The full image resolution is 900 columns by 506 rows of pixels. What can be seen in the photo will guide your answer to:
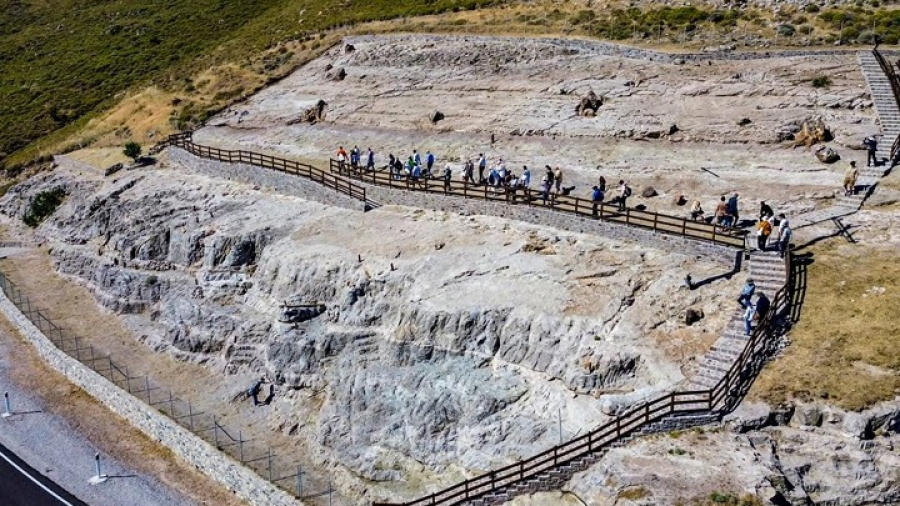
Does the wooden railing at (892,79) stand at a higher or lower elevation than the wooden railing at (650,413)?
higher

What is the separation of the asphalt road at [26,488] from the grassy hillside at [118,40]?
4956 centimetres

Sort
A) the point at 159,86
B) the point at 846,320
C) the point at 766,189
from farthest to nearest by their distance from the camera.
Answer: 1. the point at 159,86
2. the point at 766,189
3. the point at 846,320

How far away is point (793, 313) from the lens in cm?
2769

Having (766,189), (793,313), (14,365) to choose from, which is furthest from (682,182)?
(14,365)

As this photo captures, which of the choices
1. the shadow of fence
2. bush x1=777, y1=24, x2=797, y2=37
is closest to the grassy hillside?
bush x1=777, y1=24, x2=797, y2=37

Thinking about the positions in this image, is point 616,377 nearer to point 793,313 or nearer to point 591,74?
point 793,313

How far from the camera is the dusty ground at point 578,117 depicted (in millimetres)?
39219

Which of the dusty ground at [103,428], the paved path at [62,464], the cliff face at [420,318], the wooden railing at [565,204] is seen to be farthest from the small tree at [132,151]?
the paved path at [62,464]

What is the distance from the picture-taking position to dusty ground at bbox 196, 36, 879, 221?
129 ft

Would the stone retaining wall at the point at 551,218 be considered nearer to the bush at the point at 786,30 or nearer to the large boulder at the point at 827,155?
the large boulder at the point at 827,155

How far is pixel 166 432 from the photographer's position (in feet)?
118

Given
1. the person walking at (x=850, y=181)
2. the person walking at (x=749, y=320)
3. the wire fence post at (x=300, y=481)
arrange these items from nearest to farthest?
the person walking at (x=749, y=320)
the wire fence post at (x=300, y=481)
the person walking at (x=850, y=181)

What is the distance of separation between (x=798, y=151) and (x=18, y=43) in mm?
99785

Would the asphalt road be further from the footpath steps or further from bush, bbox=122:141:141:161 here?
bush, bbox=122:141:141:161
